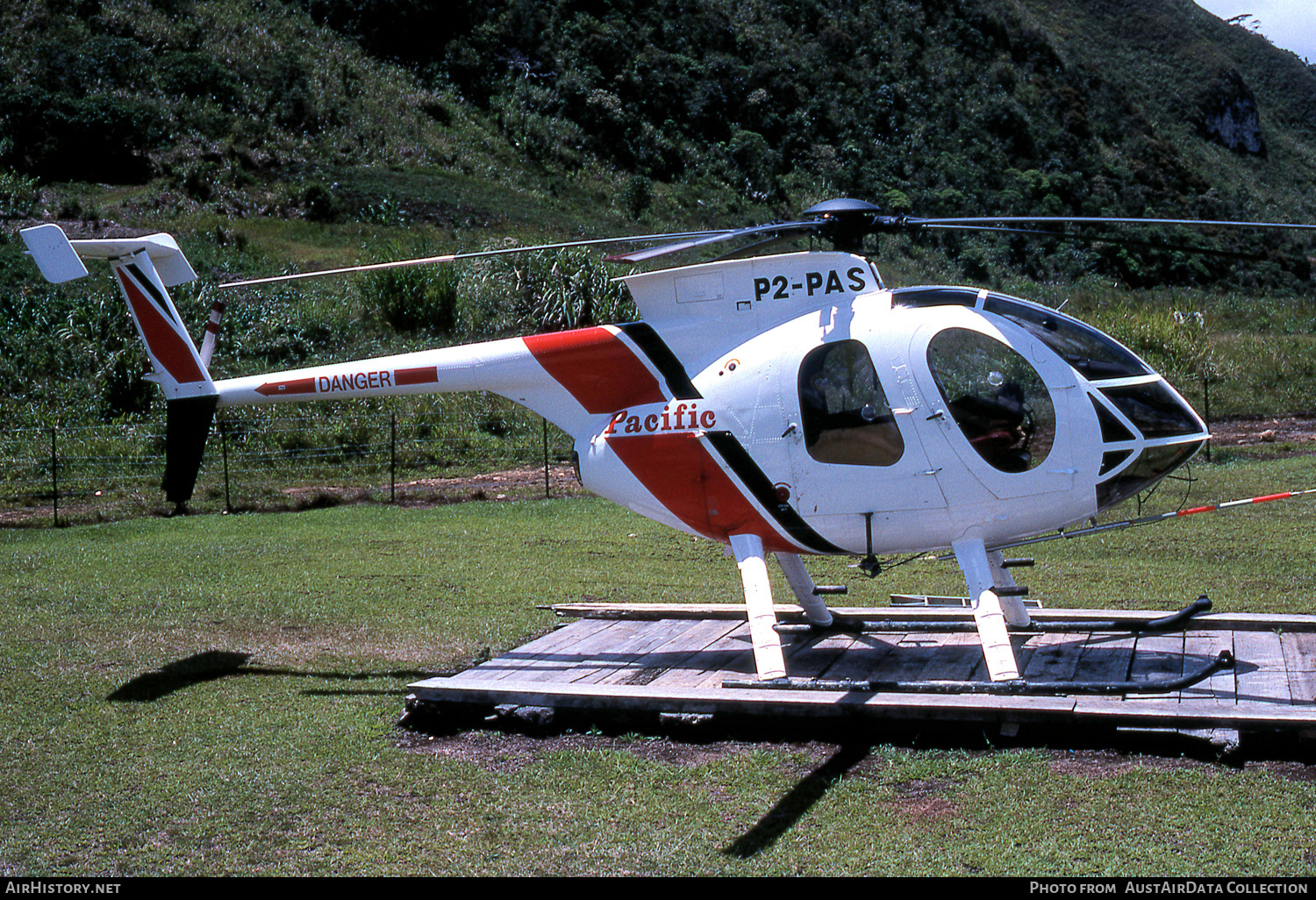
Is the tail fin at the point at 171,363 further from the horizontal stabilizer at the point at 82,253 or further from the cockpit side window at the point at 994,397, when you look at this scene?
the cockpit side window at the point at 994,397

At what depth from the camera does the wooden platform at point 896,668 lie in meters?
6.38

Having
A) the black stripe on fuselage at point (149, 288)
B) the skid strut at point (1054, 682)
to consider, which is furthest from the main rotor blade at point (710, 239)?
the black stripe on fuselage at point (149, 288)

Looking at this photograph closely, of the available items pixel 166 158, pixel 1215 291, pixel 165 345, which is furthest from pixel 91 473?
pixel 1215 291

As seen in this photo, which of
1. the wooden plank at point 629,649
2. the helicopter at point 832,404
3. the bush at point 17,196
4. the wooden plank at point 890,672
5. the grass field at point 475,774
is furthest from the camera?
the bush at point 17,196

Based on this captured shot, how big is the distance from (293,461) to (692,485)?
46.4ft

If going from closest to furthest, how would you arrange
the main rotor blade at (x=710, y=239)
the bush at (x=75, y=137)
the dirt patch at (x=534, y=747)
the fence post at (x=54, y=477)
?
the dirt patch at (x=534, y=747)
the main rotor blade at (x=710, y=239)
the fence post at (x=54, y=477)
the bush at (x=75, y=137)

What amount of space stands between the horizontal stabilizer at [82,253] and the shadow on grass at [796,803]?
6.07 m

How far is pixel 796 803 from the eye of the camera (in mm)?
5984

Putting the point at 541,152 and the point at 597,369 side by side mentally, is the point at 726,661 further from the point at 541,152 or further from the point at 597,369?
the point at 541,152

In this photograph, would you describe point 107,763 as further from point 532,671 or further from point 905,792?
point 905,792

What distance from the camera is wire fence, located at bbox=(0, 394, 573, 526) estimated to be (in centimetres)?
1803

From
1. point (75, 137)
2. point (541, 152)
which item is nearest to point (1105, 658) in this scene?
point (75, 137)

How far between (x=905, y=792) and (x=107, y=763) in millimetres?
4925

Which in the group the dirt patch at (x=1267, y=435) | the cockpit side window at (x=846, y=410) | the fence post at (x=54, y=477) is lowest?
the fence post at (x=54, y=477)
